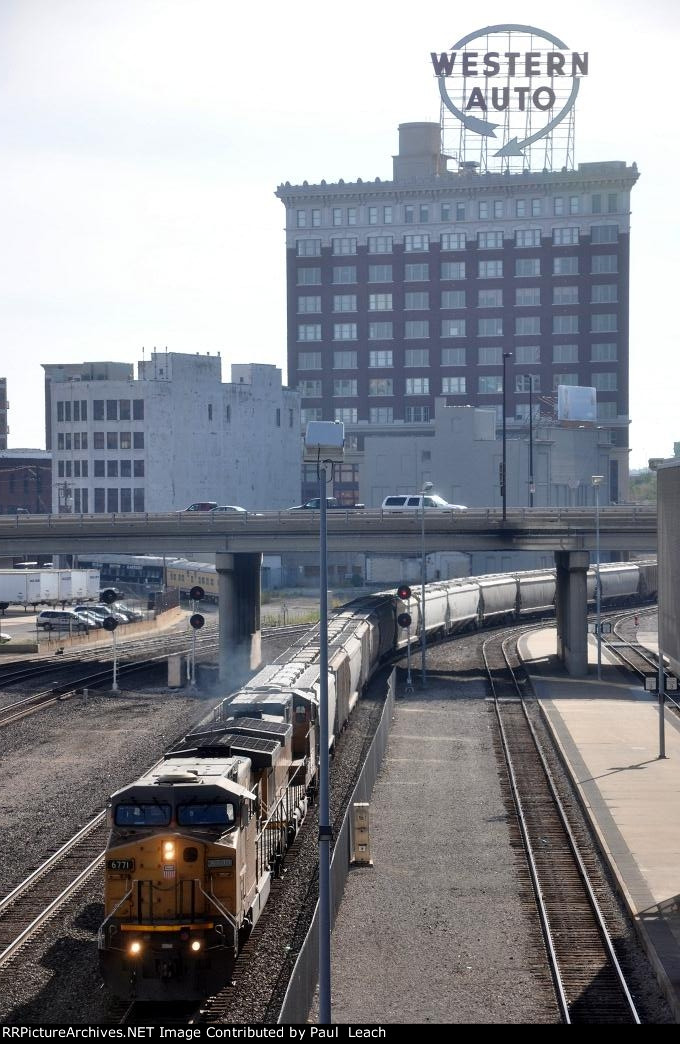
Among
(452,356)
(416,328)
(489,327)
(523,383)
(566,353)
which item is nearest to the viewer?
(523,383)

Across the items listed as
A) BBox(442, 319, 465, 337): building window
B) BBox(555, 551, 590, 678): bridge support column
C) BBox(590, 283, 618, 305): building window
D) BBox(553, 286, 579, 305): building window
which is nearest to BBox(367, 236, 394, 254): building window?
BBox(442, 319, 465, 337): building window

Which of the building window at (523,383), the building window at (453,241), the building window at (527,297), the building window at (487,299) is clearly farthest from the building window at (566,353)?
the building window at (453,241)

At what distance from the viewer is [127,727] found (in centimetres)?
4900

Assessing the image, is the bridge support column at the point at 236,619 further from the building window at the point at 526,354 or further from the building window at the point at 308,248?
the building window at the point at 308,248

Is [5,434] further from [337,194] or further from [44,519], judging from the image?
[44,519]

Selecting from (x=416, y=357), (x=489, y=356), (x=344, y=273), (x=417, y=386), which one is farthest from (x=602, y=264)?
(x=344, y=273)

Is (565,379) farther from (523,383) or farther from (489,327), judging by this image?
(489,327)

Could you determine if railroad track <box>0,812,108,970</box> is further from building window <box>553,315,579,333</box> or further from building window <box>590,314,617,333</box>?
building window <box>590,314,617,333</box>

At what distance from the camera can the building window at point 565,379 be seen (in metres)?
149

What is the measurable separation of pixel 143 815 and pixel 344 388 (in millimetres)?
135029

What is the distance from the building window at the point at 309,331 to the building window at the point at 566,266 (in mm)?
30232

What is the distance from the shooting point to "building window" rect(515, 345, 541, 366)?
14970 centimetres

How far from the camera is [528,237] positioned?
150375 millimetres

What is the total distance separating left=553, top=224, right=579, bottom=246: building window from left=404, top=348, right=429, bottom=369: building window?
21.0 m
